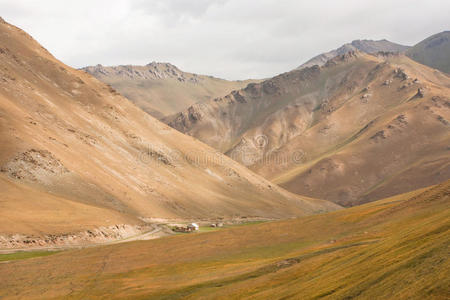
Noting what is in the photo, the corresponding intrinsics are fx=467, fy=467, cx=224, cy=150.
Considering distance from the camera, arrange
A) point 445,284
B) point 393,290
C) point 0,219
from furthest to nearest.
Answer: point 0,219 → point 393,290 → point 445,284

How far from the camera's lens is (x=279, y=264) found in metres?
37.6

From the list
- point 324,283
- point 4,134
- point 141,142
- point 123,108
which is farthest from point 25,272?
point 123,108

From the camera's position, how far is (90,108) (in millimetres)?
157750

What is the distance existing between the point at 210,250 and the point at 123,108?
418 ft

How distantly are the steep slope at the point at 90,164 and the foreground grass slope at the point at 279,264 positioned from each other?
24.0 meters

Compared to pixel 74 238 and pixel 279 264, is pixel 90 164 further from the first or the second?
pixel 279 264

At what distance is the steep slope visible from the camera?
86.4 metres

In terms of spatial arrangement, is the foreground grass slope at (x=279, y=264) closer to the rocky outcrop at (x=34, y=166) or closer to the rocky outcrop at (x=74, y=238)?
the rocky outcrop at (x=74, y=238)

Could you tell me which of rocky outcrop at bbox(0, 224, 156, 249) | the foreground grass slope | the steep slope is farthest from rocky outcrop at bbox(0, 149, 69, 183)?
the foreground grass slope

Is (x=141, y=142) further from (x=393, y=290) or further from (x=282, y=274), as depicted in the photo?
(x=393, y=290)

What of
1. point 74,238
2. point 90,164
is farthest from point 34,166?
point 74,238

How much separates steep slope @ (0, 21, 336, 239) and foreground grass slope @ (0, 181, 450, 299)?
24.0m

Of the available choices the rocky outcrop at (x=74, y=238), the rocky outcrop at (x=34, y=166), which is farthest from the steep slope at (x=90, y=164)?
the rocky outcrop at (x=74, y=238)

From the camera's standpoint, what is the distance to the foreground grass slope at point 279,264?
64.0 feet
